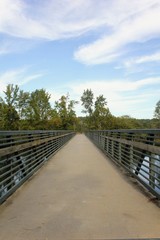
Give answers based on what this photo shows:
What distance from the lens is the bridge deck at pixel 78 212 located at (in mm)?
4262

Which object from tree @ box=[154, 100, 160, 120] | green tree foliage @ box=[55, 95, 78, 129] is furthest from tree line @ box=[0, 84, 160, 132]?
tree @ box=[154, 100, 160, 120]

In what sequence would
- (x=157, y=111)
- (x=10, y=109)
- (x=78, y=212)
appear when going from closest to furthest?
(x=78, y=212), (x=10, y=109), (x=157, y=111)

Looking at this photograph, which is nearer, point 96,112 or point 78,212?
point 78,212

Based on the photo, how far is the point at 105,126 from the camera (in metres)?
90.4

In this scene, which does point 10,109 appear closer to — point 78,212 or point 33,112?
point 33,112

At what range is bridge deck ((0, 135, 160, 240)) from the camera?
426 centimetres

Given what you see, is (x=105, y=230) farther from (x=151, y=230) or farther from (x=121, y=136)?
(x=121, y=136)

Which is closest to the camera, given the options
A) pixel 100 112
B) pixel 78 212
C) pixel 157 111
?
pixel 78 212

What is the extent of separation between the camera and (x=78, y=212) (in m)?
5.18

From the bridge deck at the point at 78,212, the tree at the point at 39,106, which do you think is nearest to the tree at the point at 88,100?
the tree at the point at 39,106

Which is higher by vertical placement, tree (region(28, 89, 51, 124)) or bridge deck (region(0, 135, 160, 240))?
tree (region(28, 89, 51, 124))

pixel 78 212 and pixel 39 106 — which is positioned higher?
pixel 39 106

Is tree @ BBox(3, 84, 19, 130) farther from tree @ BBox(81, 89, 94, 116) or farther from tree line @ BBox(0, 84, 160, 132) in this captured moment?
tree @ BBox(81, 89, 94, 116)

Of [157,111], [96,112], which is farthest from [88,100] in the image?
[157,111]
